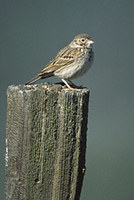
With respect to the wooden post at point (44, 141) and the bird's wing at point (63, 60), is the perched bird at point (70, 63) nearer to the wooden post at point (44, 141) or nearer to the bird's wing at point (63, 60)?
the bird's wing at point (63, 60)

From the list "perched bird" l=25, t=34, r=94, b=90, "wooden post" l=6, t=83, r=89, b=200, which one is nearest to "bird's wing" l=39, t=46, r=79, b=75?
"perched bird" l=25, t=34, r=94, b=90

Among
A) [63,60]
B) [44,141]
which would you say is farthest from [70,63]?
[44,141]

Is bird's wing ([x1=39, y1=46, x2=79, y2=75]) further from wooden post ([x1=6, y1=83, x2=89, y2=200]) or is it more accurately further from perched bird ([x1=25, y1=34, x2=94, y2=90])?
wooden post ([x1=6, y1=83, x2=89, y2=200])

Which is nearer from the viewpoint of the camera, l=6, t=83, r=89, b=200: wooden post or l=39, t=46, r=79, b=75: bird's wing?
l=6, t=83, r=89, b=200: wooden post

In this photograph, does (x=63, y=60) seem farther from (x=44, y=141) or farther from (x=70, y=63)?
(x=44, y=141)

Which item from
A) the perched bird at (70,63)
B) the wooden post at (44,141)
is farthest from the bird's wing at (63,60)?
the wooden post at (44,141)

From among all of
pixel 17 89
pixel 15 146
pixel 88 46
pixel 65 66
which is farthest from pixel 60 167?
pixel 88 46
